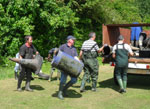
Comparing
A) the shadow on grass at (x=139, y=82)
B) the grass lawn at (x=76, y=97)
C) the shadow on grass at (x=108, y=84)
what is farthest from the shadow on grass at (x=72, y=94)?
the shadow on grass at (x=139, y=82)

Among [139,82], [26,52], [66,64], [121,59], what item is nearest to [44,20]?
[139,82]

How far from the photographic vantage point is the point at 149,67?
8008 millimetres

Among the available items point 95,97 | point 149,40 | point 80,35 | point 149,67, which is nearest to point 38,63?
point 95,97

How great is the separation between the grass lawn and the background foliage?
462 cm

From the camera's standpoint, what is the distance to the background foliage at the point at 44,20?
1355 centimetres

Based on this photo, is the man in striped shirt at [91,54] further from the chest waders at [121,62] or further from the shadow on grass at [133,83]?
the shadow on grass at [133,83]

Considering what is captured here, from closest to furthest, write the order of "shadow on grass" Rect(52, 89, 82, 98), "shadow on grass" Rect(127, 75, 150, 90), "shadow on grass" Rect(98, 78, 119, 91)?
"shadow on grass" Rect(52, 89, 82, 98) < "shadow on grass" Rect(98, 78, 119, 91) < "shadow on grass" Rect(127, 75, 150, 90)

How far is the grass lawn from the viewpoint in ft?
20.8

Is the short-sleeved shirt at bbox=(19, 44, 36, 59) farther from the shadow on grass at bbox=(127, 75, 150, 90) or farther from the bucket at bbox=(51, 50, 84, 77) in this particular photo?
the shadow on grass at bbox=(127, 75, 150, 90)

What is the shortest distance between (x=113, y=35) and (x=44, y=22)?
6.00m

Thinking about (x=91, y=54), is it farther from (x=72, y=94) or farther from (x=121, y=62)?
(x=72, y=94)

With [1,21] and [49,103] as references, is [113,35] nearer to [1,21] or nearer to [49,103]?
[49,103]

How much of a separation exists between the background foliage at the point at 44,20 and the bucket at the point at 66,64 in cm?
703

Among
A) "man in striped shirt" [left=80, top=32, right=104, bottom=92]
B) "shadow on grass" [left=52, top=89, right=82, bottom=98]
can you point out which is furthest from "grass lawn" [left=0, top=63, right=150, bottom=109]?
"man in striped shirt" [left=80, top=32, right=104, bottom=92]
